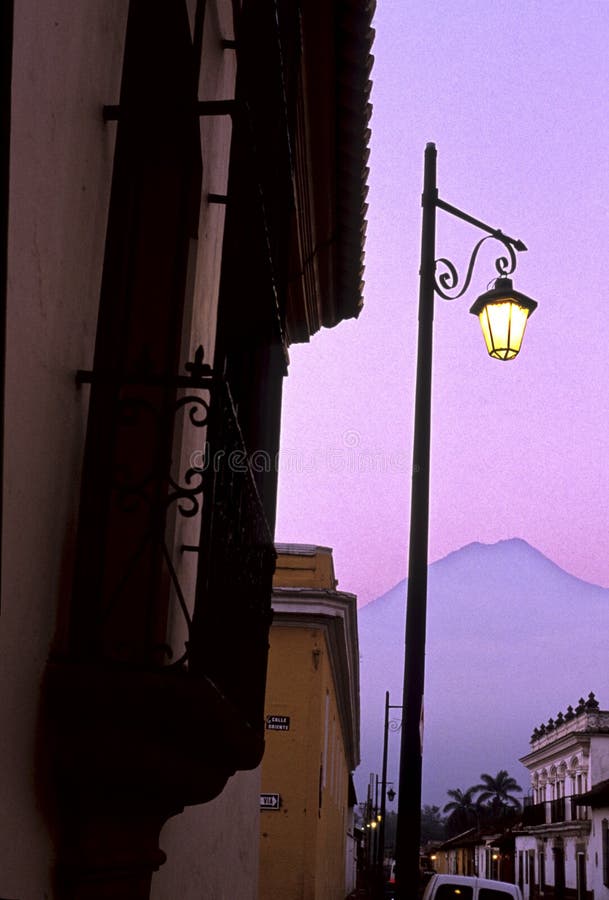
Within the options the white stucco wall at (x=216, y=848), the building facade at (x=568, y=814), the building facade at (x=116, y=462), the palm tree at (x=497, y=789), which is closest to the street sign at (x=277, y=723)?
the white stucco wall at (x=216, y=848)

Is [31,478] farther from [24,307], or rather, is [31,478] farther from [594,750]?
[594,750]

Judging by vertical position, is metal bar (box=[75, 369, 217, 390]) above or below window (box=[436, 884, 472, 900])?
above

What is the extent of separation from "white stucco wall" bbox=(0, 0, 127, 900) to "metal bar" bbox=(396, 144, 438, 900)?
3.63 m

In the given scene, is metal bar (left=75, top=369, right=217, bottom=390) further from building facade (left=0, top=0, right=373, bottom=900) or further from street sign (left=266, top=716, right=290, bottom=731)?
street sign (left=266, top=716, right=290, bottom=731)

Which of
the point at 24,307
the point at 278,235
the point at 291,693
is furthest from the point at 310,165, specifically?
the point at 291,693

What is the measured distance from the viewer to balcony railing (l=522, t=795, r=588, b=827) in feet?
160

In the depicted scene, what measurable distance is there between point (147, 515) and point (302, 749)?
1323 centimetres

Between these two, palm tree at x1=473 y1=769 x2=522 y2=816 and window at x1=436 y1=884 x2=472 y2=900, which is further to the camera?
palm tree at x1=473 y1=769 x2=522 y2=816

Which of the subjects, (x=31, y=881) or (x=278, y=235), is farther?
(x=278, y=235)

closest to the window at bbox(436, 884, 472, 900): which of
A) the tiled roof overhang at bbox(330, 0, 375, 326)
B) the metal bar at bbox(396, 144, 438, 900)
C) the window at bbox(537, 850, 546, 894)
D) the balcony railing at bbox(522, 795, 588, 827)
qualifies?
the tiled roof overhang at bbox(330, 0, 375, 326)

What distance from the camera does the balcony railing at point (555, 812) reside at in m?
48.9

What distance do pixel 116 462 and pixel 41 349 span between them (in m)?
0.71

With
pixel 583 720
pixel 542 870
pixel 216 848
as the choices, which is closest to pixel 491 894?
pixel 216 848

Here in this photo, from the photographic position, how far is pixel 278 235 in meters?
6.25
